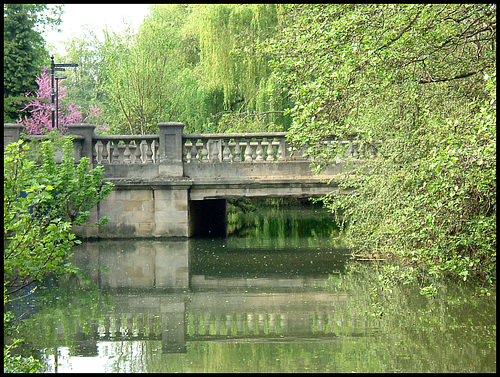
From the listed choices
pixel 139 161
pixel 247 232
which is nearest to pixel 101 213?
pixel 139 161

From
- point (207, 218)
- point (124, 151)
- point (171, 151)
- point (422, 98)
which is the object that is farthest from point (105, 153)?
point (422, 98)

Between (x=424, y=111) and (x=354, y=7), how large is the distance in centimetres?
190

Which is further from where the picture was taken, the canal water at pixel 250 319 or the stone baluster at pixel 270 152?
the stone baluster at pixel 270 152

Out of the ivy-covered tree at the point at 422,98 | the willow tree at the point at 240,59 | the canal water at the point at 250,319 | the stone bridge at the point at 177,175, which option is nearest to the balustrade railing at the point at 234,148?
the stone bridge at the point at 177,175

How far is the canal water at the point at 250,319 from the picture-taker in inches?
322

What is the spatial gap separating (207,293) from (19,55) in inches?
899

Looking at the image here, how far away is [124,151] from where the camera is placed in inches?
754

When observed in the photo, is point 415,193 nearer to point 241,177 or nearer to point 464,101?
point 464,101

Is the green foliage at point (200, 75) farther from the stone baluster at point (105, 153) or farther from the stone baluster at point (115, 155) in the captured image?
the stone baluster at point (105, 153)

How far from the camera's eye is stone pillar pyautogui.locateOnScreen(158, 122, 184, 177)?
1872 centimetres

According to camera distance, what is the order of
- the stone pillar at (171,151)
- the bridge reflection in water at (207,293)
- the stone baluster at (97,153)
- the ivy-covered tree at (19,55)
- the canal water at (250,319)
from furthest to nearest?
the ivy-covered tree at (19,55) < the stone baluster at (97,153) < the stone pillar at (171,151) < the bridge reflection in water at (207,293) < the canal water at (250,319)

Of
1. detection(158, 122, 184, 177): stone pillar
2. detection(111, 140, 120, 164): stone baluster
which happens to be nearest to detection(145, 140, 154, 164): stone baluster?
detection(158, 122, 184, 177): stone pillar

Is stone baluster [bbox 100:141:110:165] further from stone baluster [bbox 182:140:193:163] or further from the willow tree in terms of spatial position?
the willow tree

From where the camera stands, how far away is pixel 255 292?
12227 millimetres
